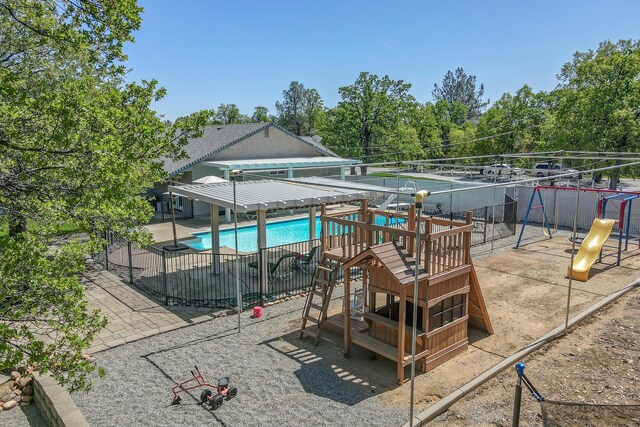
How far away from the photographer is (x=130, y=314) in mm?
10125

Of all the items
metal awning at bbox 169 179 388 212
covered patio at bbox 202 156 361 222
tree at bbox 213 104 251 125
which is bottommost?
metal awning at bbox 169 179 388 212

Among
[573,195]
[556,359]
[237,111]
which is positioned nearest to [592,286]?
[556,359]

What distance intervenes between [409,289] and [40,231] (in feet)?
17.7

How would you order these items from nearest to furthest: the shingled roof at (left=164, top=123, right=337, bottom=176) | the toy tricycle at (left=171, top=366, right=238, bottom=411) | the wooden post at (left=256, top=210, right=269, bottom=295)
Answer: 1. the toy tricycle at (left=171, top=366, right=238, bottom=411)
2. the wooden post at (left=256, top=210, right=269, bottom=295)
3. the shingled roof at (left=164, top=123, right=337, bottom=176)

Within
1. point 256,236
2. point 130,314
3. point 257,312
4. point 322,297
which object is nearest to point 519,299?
point 322,297

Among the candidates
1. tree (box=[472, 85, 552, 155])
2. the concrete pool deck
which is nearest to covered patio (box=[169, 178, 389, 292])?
the concrete pool deck

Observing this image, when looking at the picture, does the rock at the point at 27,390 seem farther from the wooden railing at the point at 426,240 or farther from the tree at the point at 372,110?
the tree at the point at 372,110

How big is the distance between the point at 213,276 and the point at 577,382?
930cm

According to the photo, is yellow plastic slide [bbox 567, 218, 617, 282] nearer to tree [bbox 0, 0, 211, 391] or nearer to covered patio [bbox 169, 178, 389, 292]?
covered patio [bbox 169, 178, 389, 292]

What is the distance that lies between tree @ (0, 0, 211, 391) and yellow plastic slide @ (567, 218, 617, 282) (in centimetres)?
1058

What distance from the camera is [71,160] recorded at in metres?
4.77

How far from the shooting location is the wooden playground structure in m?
7.42

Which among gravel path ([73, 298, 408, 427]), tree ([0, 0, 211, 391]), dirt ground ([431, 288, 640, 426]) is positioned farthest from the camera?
gravel path ([73, 298, 408, 427])

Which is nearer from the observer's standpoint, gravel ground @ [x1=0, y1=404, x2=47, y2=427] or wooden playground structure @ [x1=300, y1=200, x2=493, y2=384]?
gravel ground @ [x1=0, y1=404, x2=47, y2=427]
